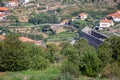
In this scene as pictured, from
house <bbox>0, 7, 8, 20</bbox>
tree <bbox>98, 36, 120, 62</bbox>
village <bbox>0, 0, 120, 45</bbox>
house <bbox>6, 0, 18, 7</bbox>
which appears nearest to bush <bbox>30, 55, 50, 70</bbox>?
tree <bbox>98, 36, 120, 62</bbox>

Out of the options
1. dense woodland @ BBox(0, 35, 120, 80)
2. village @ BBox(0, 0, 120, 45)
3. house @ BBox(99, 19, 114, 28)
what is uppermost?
dense woodland @ BBox(0, 35, 120, 80)

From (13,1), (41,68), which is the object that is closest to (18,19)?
(13,1)

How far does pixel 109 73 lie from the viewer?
932 centimetres

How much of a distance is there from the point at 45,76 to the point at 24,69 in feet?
5.44

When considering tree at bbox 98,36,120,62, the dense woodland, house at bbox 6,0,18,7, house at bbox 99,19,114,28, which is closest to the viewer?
the dense woodland

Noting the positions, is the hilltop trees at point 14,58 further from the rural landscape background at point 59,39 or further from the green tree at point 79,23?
the green tree at point 79,23

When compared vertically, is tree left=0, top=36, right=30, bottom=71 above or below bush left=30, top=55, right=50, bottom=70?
above

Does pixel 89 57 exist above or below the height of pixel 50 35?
above

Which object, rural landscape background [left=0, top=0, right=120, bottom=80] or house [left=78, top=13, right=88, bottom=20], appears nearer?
rural landscape background [left=0, top=0, right=120, bottom=80]

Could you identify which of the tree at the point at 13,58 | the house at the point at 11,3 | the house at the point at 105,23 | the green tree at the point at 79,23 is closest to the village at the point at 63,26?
the house at the point at 105,23

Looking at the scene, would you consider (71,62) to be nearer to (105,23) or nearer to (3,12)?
(105,23)

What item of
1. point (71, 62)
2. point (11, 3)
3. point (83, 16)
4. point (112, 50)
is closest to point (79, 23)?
point (83, 16)

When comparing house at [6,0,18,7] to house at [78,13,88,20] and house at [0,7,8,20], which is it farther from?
house at [78,13,88,20]

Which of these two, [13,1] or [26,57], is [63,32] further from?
[26,57]
